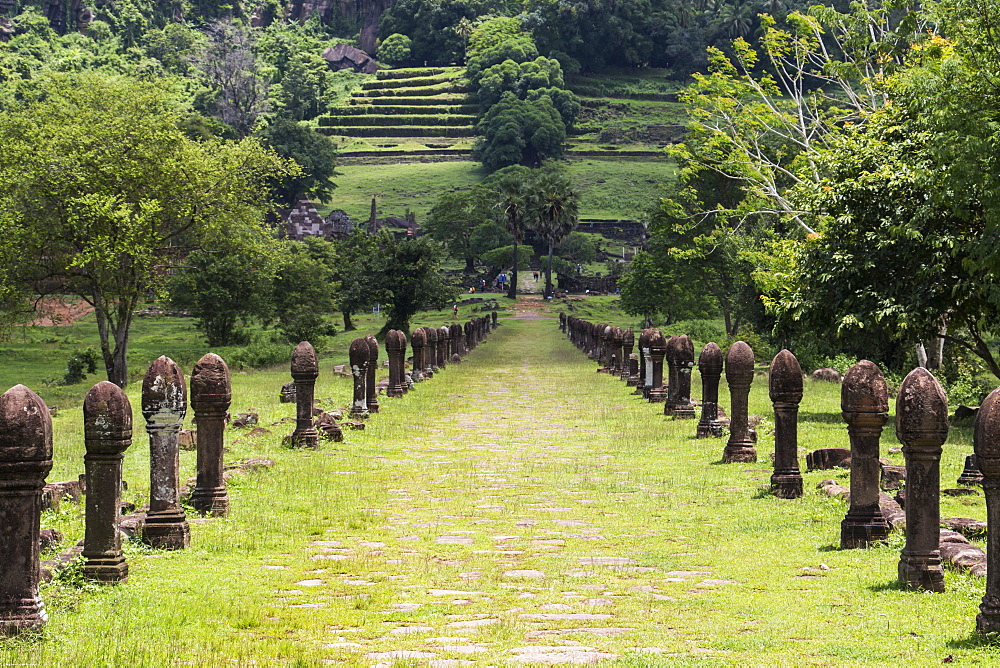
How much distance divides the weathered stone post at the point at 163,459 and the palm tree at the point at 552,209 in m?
77.8

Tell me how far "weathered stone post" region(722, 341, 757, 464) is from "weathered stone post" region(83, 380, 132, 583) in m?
8.71

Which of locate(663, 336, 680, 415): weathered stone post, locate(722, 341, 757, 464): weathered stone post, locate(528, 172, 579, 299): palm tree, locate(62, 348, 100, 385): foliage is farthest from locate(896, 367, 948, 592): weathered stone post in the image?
locate(528, 172, 579, 299): palm tree

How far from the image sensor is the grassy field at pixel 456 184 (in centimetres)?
11194

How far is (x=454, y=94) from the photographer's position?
155500mm

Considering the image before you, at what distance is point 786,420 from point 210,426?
6080mm

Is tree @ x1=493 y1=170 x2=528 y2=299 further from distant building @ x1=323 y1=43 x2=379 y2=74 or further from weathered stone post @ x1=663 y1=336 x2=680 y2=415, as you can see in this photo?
distant building @ x1=323 y1=43 x2=379 y2=74

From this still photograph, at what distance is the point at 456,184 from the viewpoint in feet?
392

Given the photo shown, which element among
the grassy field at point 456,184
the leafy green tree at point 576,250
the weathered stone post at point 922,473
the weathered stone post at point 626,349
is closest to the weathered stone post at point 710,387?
the weathered stone post at point 922,473

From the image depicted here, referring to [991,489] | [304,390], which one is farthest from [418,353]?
[991,489]

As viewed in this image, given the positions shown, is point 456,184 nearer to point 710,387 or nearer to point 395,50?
point 395,50

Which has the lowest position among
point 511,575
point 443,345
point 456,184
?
point 443,345

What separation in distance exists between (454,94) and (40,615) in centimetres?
15267

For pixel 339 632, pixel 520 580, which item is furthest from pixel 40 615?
pixel 520 580

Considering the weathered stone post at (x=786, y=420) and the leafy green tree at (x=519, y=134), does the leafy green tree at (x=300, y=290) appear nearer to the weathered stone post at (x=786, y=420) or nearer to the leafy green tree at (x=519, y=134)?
the weathered stone post at (x=786, y=420)
